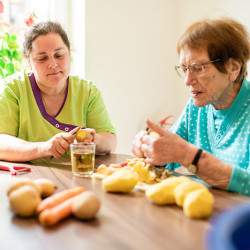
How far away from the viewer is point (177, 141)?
0.99 meters

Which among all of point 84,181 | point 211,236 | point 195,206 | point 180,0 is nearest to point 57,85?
point 84,181

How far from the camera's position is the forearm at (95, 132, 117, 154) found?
61.6 inches

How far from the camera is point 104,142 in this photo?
5.26 feet

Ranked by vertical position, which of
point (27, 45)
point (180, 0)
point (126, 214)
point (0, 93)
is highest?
point (180, 0)

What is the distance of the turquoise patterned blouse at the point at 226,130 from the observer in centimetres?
120

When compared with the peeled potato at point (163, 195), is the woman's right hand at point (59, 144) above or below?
below

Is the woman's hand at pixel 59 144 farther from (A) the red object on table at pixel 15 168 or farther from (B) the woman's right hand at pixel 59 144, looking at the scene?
(A) the red object on table at pixel 15 168

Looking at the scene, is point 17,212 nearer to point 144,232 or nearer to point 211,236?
point 144,232

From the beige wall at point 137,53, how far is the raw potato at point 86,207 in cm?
190

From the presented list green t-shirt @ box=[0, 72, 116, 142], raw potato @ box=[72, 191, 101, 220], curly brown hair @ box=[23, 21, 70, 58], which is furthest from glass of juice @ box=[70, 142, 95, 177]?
curly brown hair @ box=[23, 21, 70, 58]

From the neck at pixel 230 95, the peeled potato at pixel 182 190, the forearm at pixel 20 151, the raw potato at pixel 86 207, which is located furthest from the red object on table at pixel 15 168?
the neck at pixel 230 95

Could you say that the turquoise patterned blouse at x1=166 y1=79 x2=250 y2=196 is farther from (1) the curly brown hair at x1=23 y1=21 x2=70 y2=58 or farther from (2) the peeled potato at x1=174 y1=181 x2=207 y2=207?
(1) the curly brown hair at x1=23 y1=21 x2=70 y2=58

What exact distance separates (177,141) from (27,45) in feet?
3.61

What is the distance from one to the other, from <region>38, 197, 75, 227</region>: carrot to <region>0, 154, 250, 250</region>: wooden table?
1 cm
